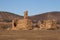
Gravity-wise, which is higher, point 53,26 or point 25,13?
point 25,13

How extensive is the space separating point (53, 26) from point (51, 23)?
716mm

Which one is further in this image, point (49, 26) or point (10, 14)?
point (10, 14)

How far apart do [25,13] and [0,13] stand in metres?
69.5

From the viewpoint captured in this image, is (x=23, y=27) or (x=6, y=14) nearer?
(x=23, y=27)

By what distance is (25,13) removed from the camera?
3359 centimetres

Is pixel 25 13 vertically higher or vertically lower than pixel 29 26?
higher

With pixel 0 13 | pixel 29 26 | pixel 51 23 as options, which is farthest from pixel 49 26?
pixel 0 13

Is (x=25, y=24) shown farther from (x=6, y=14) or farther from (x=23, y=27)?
(x=6, y=14)

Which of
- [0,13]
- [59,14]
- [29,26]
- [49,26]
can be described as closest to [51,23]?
[49,26]

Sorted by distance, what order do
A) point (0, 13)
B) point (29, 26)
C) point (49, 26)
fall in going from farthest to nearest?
point (0, 13) < point (49, 26) < point (29, 26)

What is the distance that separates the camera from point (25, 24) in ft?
105

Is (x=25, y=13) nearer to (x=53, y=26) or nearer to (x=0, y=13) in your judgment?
(x=53, y=26)

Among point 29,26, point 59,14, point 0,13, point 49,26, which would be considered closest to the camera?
point 29,26

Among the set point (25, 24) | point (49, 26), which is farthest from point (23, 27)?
point (49, 26)
